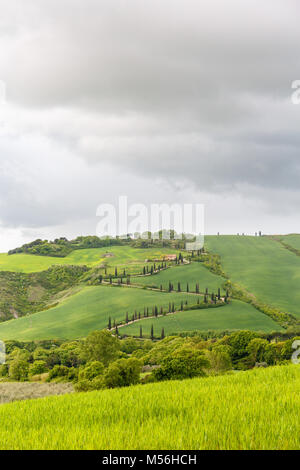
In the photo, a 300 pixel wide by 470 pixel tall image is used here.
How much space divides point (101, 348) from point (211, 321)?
9351cm

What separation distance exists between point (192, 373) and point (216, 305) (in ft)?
542

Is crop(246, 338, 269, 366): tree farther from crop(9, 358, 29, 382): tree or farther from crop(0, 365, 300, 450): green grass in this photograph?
crop(0, 365, 300, 450): green grass

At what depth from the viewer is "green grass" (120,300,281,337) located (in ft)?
576

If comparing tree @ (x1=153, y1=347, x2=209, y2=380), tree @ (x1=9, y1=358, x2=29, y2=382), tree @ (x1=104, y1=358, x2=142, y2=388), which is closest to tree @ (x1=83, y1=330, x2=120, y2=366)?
tree @ (x1=9, y1=358, x2=29, y2=382)

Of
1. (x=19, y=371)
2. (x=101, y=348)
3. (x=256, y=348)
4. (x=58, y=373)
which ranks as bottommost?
(x=19, y=371)

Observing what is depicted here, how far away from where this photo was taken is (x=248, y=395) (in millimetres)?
13648

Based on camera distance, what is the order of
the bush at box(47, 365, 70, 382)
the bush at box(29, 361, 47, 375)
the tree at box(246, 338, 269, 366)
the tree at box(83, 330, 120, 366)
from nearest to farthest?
1. the bush at box(47, 365, 70, 382)
2. the tree at box(246, 338, 269, 366)
3. the tree at box(83, 330, 120, 366)
4. the bush at box(29, 361, 47, 375)

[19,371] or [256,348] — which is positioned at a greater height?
[256,348]

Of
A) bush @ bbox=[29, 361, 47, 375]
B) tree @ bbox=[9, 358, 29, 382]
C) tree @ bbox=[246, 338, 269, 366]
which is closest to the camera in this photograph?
tree @ bbox=[246, 338, 269, 366]

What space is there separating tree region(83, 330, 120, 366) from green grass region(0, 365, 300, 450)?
277ft

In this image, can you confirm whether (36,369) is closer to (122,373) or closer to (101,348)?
(101,348)

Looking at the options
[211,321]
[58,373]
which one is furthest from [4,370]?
[211,321]

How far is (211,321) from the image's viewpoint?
181 metres
